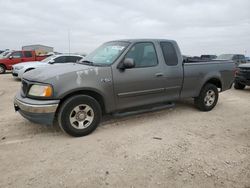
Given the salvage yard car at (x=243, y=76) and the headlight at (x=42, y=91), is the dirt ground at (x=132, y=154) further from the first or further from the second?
the salvage yard car at (x=243, y=76)

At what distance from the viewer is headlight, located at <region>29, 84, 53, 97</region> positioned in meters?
3.77

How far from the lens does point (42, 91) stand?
12.5 feet

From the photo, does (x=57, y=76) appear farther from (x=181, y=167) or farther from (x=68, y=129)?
(x=181, y=167)

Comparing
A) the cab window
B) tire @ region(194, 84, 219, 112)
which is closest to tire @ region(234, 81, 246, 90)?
tire @ region(194, 84, 219, 112)

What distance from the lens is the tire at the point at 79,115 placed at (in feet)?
12.8

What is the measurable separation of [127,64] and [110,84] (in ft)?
1.68

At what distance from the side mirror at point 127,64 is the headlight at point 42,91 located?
1.43 meters

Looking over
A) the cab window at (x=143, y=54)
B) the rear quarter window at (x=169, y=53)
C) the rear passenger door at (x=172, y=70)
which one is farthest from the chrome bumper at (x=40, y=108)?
the rear quarter window at (x=169, y=53)

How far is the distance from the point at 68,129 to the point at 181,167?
2.05 meters

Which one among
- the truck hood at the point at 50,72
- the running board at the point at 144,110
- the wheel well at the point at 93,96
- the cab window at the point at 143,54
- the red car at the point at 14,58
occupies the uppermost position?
the red car at the point at 14,58

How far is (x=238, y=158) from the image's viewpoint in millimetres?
3395

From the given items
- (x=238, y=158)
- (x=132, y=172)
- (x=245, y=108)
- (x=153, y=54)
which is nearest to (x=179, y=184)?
(x=132, y=172)

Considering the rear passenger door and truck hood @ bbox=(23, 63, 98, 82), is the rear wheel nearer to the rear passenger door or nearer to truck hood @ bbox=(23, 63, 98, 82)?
the rear passenger door

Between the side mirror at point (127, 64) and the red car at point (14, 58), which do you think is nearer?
the side mirror at point (127, 64)
